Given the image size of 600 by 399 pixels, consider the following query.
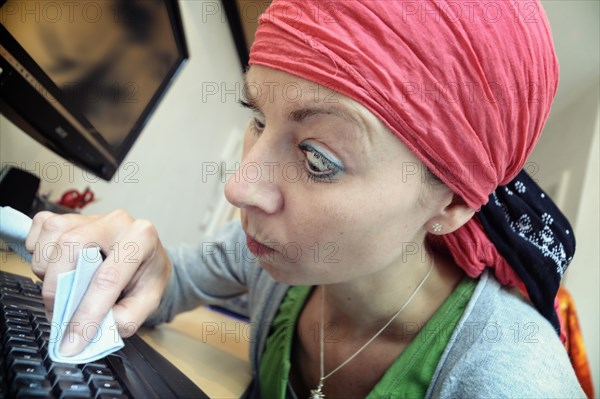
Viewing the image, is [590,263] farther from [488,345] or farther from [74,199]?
[74,199]

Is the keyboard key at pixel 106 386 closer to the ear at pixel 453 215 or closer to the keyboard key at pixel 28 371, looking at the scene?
the keyboard key at pixel 28 371

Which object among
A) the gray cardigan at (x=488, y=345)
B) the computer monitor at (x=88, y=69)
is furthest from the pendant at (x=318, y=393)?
the computer monitor at (x=88, y=69)

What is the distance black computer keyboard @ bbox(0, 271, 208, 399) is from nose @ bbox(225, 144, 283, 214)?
0.77 feet

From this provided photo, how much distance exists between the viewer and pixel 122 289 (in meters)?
0.55

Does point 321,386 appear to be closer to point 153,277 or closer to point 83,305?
point 153,277

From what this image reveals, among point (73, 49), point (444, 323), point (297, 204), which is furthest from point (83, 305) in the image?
point (444, 323)

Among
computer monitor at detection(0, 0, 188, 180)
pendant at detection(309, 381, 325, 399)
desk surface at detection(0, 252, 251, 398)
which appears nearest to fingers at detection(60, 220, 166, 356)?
desk surface at detection(0, 252, 251, 398)

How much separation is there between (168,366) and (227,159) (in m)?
1.12

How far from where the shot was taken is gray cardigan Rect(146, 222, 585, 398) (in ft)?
1.91

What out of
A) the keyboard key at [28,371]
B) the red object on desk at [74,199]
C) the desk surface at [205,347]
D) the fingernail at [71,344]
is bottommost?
the desk surface at [205,347]

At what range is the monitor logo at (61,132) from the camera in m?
0.67

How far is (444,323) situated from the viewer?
704 mm

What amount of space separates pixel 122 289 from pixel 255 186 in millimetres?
230

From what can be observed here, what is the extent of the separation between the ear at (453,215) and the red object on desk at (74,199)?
72 centimetres
